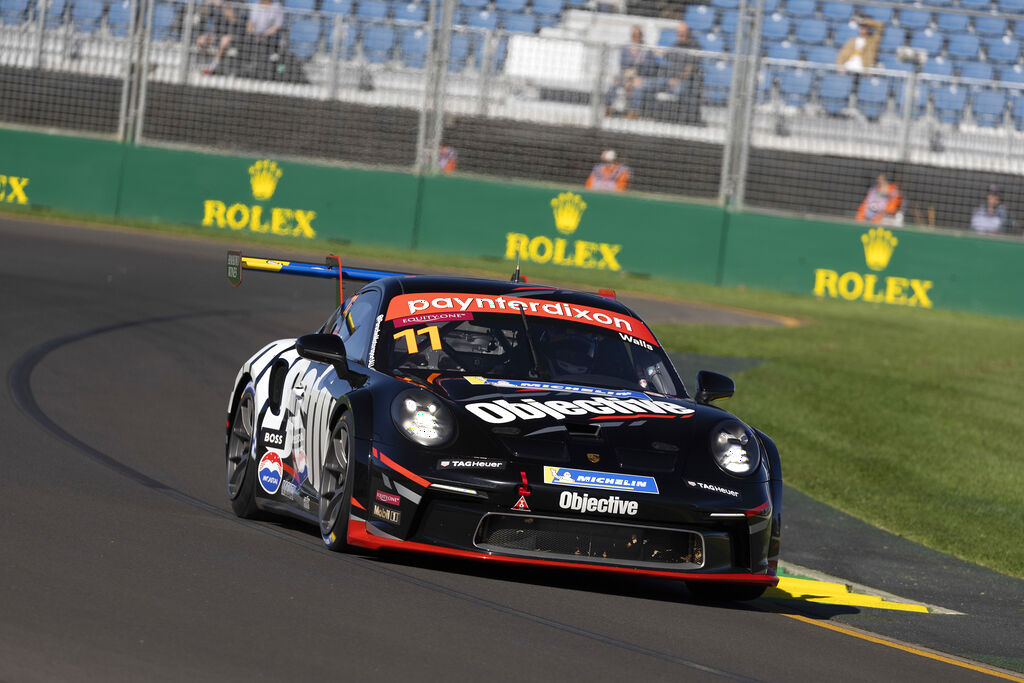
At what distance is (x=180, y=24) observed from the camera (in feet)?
80.5

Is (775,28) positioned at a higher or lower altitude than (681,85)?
higher

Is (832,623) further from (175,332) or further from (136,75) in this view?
(136,75)

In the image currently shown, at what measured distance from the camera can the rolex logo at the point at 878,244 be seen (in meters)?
24.4

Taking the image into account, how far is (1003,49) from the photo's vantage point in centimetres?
2636

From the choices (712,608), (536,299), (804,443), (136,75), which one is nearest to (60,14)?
(136,75)

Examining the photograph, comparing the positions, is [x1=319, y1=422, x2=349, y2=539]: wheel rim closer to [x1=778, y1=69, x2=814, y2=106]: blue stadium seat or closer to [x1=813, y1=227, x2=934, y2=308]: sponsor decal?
[x1=813, y1=227, x2=934, y2=308]: sponsor decal

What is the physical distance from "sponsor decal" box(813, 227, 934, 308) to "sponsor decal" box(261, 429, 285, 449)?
18.1 m

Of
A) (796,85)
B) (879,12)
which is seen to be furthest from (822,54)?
(796,85)

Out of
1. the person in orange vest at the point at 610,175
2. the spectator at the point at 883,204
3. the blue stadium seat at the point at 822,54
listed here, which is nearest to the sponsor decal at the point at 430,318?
the person in orange vest at the point at 610,175

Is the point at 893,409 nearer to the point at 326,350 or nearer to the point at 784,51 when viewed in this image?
the point at 326,350

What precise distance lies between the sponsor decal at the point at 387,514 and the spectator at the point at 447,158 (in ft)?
62.6

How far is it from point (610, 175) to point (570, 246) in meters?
1.24

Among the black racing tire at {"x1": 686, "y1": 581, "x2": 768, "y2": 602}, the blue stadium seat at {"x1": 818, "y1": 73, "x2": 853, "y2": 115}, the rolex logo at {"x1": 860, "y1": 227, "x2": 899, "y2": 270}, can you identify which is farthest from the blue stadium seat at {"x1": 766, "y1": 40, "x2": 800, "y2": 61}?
the black racing tire at {"x1": 686, "y1": 581, "x2": 768, "y2": 602}

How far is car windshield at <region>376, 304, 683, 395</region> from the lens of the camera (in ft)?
23.1
